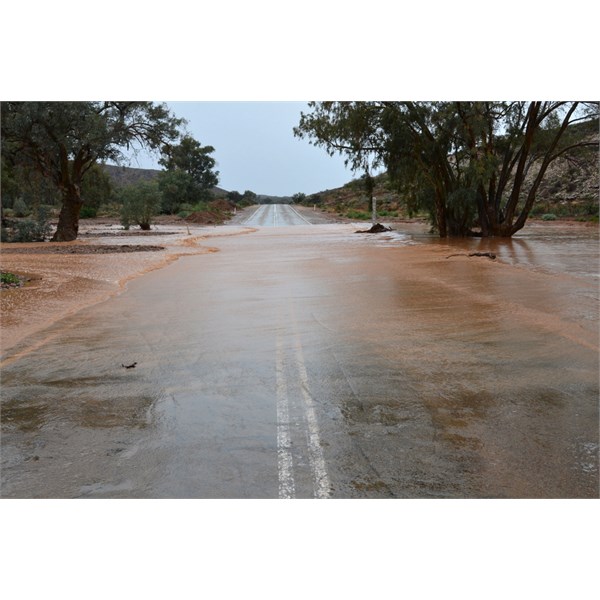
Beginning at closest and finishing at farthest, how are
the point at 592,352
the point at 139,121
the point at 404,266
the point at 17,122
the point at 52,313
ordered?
the point at 592,352, the point at 52,313, the point at 404,266, the point at 17,122, the point at 139,121

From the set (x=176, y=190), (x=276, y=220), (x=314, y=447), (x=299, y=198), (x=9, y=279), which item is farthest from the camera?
(x=299, y=198)

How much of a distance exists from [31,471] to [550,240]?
88.9ft

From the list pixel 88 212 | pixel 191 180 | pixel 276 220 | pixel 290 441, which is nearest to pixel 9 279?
pixel 290 441

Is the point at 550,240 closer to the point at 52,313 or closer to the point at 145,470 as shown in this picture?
the point at 52,313

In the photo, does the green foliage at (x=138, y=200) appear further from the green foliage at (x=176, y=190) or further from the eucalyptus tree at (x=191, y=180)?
the green foliage at (x=176, y=190)

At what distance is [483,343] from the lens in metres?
7.45

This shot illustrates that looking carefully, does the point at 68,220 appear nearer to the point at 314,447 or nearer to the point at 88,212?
the point at 314,447

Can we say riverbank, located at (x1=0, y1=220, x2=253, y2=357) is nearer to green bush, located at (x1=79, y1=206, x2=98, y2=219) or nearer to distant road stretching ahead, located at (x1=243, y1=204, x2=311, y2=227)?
distant road stretching ahead, located at (x1=243, y1=204, x2=311, y2=227)

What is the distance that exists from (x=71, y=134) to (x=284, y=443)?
26.0 m

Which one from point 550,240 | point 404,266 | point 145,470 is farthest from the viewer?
point 550,240

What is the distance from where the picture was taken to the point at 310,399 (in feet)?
18.0

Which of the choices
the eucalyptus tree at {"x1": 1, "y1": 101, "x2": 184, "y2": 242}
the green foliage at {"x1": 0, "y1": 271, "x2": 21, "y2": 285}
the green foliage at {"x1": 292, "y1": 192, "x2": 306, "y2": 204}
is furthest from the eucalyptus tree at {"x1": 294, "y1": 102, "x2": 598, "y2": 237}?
the green foliage at {"x1": 292, "y1": 192, "x2": 306, "y2": 204}

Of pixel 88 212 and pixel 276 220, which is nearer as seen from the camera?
pixel 276 220
